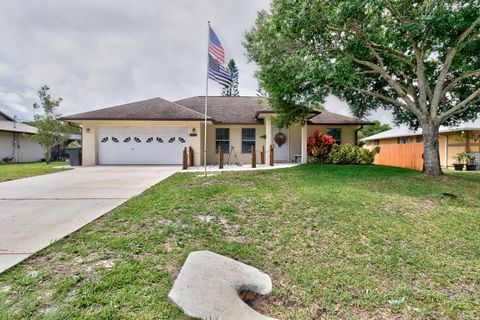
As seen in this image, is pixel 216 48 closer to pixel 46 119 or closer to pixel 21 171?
pixel 21 171

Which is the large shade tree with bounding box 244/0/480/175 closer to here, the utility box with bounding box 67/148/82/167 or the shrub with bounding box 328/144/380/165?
the shrub with bounding box 328/144/380/165

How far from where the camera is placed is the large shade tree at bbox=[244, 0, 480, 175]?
23.7 ft

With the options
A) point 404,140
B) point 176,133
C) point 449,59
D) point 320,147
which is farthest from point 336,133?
point 404,140

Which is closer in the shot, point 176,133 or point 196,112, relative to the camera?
point 176,133

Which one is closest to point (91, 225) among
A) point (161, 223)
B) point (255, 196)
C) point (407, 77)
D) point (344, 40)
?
point (161, 223)

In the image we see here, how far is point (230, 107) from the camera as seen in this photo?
57.8 feet

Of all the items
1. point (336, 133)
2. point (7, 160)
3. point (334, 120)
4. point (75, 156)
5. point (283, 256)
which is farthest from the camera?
point (7, 160)

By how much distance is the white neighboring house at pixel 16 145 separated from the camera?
19906 mm

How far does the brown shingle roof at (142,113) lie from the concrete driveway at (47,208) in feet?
19.8

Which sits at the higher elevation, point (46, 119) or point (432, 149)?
point (46, 119)

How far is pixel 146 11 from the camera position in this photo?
33.0 ft

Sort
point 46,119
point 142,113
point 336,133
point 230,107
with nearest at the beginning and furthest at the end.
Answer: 1. point 142,113
2. point 336,133
3. point 46,119
4. point 230,107

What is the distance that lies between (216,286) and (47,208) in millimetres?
4536

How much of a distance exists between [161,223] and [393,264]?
141 inches
